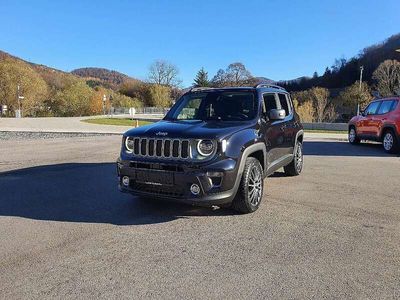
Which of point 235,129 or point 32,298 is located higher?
point 235,129

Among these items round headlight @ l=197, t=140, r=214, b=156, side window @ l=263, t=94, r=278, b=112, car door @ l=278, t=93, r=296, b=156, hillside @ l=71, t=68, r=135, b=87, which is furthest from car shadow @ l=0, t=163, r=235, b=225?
hillside @ l=71, t=68, r=135, b=87

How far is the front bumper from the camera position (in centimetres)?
504

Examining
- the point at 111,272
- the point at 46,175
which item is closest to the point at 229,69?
the point at 46,175

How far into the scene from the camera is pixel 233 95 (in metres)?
6.60

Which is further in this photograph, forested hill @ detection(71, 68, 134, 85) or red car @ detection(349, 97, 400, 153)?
forested hill @ detection(71, 68, 134, 85)

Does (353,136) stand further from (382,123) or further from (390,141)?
(390,141)

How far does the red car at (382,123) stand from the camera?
13.2 metres

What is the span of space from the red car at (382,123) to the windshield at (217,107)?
8604 mm

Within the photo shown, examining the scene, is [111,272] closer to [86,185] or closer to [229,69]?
[86,185]

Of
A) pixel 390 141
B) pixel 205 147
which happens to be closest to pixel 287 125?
pixel 205 147

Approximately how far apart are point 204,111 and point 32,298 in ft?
13.5

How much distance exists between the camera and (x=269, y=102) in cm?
689

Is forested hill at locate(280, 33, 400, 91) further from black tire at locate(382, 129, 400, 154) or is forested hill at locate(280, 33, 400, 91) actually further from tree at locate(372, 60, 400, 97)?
black tire at locate(382, 129, 400, 154)

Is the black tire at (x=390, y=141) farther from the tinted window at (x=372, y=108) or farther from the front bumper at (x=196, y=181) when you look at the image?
the front bumper at (x=196, y=181)
